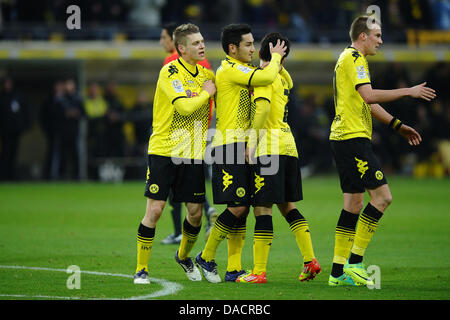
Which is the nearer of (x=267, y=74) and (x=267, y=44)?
(x=267, y=74)

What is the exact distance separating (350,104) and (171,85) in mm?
1508

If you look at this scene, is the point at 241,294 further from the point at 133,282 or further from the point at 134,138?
the point at 134,138

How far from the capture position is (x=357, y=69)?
7.15m

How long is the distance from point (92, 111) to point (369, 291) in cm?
1536

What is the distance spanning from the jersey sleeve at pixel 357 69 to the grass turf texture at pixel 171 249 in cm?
169

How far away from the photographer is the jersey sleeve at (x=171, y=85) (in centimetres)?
708

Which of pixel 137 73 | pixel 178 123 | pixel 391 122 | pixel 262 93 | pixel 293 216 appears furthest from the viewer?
pixel 137 73

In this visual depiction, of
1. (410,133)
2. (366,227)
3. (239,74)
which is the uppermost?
(239,74)

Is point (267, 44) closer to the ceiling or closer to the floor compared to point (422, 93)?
closer to the ceiling

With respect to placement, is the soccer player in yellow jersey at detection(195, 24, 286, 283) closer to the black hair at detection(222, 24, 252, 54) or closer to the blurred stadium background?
the black hair at detection(222, 24, 252, 54)

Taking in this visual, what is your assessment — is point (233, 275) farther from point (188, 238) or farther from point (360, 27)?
point (360, 27)

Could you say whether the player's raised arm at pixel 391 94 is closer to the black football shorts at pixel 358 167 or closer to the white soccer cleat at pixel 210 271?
the black football shorts at pixel 358 167

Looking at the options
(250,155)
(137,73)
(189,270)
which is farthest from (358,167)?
(137,73)
